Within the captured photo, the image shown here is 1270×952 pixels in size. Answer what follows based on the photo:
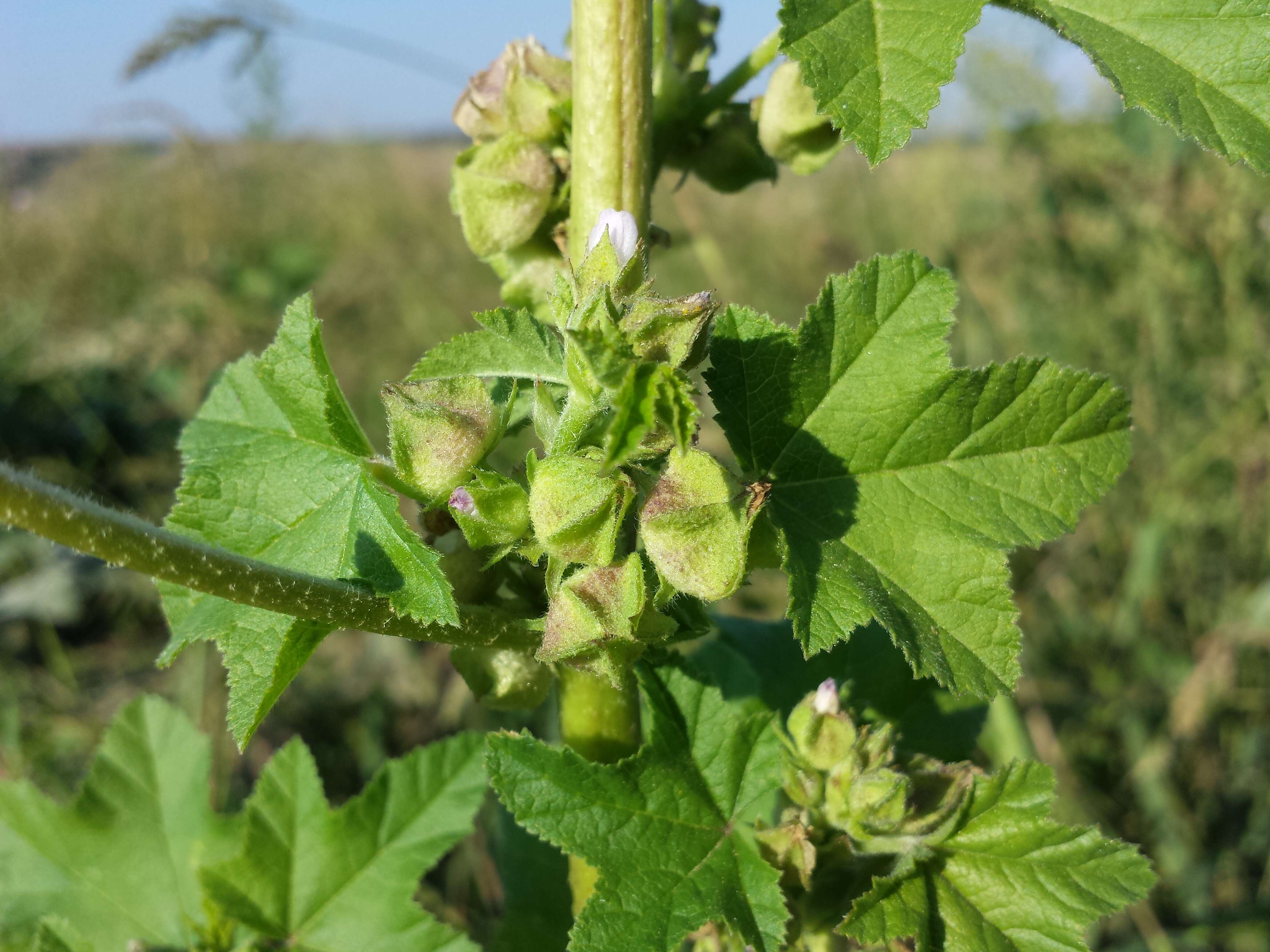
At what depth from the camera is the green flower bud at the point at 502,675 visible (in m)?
1.22

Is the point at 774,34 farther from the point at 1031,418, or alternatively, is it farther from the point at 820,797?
the point at 820,797

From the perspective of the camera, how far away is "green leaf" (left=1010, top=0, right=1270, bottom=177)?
0.98m

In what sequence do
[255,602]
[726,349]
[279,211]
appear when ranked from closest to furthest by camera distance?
[255,602]
[726,349]
[279,211]

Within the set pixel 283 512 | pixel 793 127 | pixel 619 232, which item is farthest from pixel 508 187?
pixel 283 512

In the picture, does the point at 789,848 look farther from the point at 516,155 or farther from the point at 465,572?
the point at 516,155

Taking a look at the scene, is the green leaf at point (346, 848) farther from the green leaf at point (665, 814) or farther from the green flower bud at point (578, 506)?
the green flower bud at point (578, 506)

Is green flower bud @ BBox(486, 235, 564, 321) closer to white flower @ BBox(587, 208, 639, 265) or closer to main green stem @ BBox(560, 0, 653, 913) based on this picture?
main green stem @ BBox(560, 0, 653, 913)

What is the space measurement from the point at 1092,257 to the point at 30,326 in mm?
6348

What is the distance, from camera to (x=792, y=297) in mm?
6902

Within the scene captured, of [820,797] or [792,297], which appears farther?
[792,297]

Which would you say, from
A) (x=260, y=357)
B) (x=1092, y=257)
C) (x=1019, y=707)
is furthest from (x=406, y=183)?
(x=260, y=357)

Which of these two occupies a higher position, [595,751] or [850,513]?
[850,513]

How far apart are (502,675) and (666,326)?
50 cm

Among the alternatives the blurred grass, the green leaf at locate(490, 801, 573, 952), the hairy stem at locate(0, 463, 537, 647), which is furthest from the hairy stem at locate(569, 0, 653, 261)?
the green leaf at locate(490, 801, 573, 952)
